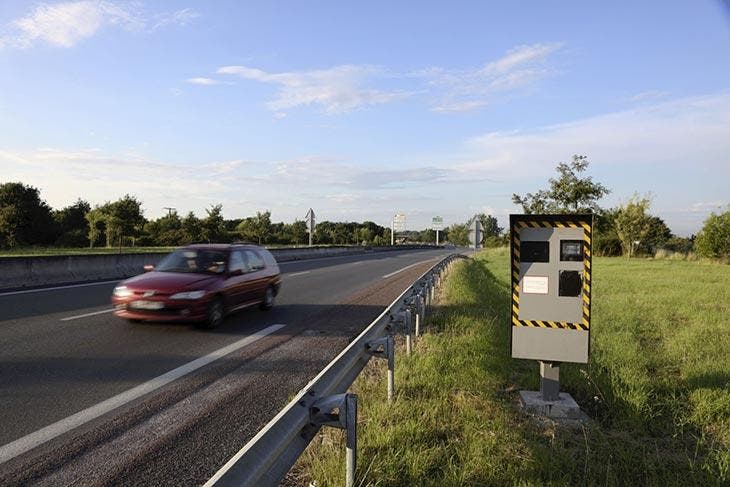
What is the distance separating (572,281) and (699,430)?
1.73 m

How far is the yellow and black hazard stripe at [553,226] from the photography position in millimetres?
5043

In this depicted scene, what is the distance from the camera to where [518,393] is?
560 centimetres

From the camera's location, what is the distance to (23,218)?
181 ft

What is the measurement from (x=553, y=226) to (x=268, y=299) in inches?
298

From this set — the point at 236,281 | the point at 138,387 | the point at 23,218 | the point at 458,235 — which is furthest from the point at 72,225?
the point at 458,235

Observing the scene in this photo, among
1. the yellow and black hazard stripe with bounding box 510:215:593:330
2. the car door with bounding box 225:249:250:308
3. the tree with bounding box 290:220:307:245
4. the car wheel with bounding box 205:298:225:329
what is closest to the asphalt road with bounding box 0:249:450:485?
the car wheel with bounding box 205:298:225:329

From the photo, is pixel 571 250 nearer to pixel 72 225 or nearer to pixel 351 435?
pixel 351 435

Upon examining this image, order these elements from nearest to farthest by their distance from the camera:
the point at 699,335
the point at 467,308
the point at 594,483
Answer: the point at 594,483, the point at 699,335, the point at 467,308

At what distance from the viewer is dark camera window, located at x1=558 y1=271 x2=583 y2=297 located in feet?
16.7

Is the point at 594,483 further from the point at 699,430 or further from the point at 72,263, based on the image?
the point at 72,263

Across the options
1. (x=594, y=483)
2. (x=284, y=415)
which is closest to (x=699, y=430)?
(x=594, y=483)

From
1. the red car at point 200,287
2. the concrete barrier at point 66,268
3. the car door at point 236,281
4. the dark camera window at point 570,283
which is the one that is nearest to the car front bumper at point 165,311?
the red car at point 200,287

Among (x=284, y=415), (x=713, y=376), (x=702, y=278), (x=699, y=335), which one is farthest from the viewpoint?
(x=702, y=278)

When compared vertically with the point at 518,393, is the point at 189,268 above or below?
above
